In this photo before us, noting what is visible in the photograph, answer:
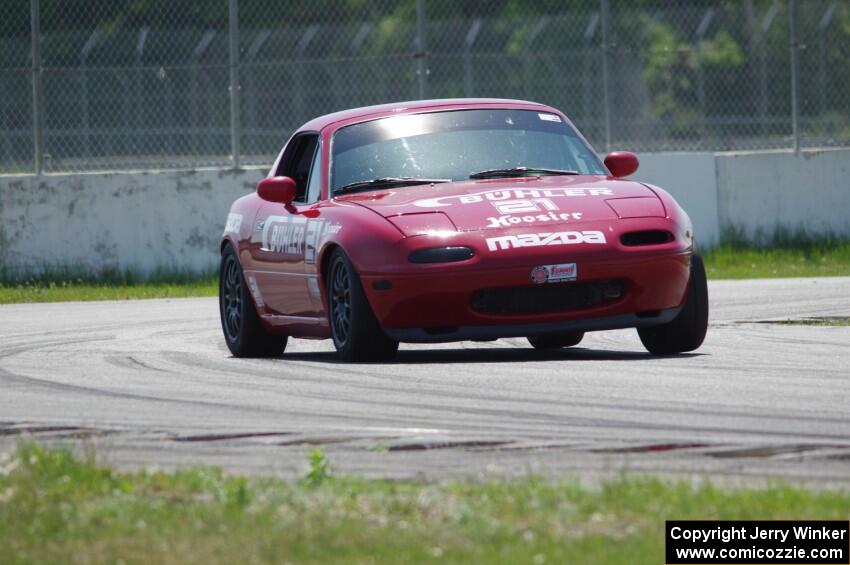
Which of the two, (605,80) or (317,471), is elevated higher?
(317,471)

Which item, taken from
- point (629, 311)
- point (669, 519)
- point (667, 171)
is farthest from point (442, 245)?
point (667, 171)

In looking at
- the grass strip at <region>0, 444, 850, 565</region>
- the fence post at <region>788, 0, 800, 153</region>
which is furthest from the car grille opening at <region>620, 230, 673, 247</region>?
the fence post at <region>788, 0, 800, 153</region>

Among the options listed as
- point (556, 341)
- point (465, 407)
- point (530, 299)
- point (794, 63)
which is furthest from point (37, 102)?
point (465, 407)

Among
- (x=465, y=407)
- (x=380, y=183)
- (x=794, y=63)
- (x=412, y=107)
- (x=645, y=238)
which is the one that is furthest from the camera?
(x=794, y=63)

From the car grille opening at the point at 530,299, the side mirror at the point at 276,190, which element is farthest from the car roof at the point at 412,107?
the car grille opening at the point at 530,299

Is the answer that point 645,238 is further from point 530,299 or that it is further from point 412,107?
point 412,107

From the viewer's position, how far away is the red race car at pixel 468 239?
9.05 m

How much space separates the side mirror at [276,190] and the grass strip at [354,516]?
4.93m

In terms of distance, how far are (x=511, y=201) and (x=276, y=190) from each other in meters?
1.68

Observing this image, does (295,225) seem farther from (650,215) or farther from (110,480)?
(110,480)

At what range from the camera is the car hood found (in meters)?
9.21

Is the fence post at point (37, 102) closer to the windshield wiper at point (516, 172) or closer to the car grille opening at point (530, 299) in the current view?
the windshield wiper at point (516, 172)

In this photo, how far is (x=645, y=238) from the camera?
9.25 m

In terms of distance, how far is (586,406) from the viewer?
723cm
